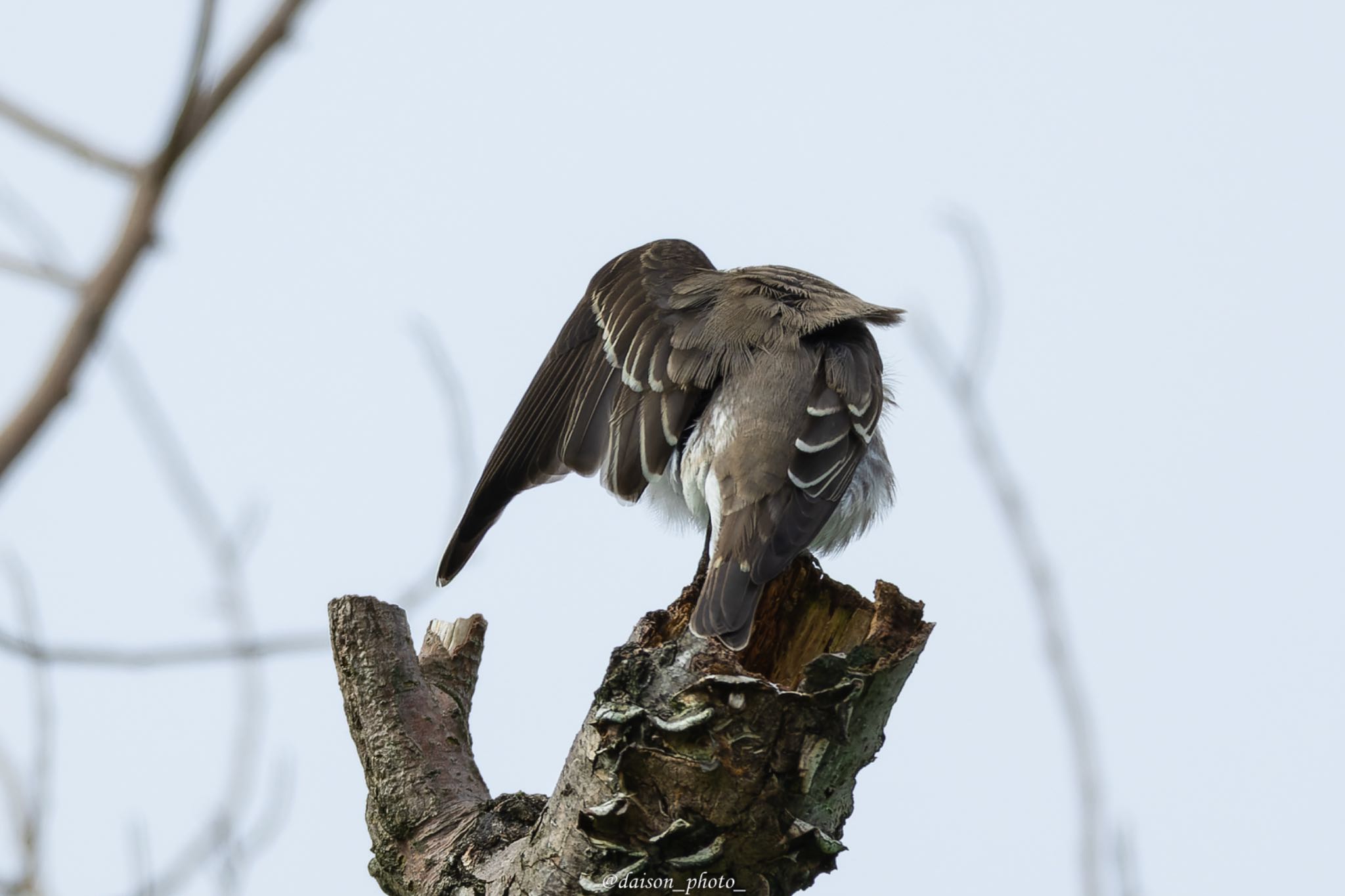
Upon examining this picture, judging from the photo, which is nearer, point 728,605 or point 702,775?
point 702,775

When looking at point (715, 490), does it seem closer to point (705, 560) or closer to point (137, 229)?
point (705, 560)

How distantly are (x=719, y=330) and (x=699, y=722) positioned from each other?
7.37ft

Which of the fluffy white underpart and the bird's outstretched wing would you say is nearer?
the fluffy white underpart

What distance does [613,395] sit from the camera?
5590mm

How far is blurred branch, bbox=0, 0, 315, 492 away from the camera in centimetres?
127

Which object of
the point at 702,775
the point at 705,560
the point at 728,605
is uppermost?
the point at 705,560

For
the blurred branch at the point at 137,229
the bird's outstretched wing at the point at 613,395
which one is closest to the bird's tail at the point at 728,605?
the bird's outstretched wing at the point at 613,395

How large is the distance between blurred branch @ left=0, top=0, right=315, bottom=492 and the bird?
3.19 meters

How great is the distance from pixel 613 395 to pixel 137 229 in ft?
14.1

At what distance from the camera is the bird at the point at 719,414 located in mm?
4977

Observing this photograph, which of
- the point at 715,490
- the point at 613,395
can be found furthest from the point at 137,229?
the point at 613,395

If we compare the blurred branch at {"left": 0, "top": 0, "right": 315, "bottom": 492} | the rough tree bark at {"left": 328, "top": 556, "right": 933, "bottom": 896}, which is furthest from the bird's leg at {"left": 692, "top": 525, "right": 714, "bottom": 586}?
the blurred branch at {"left": 0, "top": 0, "right": 315, "bottom": 492}

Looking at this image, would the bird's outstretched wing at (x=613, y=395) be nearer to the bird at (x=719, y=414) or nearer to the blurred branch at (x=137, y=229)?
the bird at (x=719, y=414)

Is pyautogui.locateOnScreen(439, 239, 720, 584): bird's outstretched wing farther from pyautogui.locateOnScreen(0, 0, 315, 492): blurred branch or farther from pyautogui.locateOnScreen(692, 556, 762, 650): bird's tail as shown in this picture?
pyautogui.locateOnScreen(0, 0, 315, 492): blurred branch
